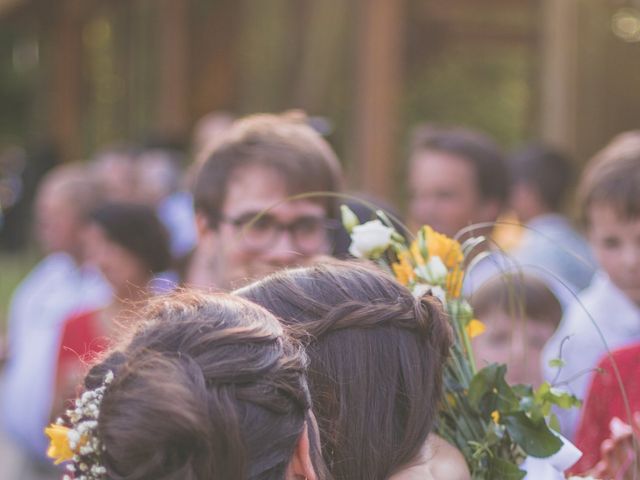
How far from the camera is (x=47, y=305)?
558 cm

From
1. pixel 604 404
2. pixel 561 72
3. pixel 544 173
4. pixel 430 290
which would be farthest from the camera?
pixel 561 72

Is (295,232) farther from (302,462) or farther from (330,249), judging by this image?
(302,462)

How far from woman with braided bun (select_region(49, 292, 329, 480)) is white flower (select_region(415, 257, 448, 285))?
50cm

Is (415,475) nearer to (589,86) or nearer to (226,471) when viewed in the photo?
(226,471)

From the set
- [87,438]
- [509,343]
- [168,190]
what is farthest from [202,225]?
[168,190]

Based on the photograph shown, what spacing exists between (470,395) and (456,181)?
2828 millimetres

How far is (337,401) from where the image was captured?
1.87m

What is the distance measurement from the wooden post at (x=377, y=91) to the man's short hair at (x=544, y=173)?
76.0 inches

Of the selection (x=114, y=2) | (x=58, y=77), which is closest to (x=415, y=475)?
(x=114, y=2)

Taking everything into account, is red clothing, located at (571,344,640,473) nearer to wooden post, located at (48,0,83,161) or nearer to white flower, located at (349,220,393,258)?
white flower, located at (349,220,393,258)

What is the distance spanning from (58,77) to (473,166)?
1490cm

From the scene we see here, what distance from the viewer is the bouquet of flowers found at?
2.08m

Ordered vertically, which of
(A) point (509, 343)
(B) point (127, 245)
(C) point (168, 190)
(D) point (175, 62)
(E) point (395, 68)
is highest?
(A) point (509, 343)

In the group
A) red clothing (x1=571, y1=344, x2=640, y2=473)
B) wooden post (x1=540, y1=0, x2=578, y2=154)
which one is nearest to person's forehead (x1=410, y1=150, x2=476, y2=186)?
wooden post (x1=540, y1=0, x2=578, y2=154)
